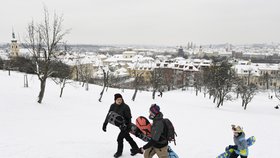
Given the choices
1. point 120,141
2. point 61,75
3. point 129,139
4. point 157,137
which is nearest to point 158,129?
point 157,137

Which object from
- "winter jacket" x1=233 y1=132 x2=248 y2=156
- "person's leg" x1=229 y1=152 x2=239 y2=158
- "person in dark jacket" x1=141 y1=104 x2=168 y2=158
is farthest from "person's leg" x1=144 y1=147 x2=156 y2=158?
"person's leg" x1=229 y1=152 x2=239 y2=158

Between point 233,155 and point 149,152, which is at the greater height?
point 149,152

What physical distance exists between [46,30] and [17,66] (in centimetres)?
4504

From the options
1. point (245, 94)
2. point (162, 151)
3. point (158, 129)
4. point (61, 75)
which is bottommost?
point (245, 94)

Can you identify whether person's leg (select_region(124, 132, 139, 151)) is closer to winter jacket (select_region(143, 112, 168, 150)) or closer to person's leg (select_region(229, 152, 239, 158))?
winter jacket (select_region(143, 112, 168, 150))

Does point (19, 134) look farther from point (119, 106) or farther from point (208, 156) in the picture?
point (208, 156)

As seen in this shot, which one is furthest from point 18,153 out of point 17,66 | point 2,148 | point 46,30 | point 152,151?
point 17,66

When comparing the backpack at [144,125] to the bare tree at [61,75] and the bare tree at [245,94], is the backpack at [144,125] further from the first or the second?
the bare tree at [245,94]

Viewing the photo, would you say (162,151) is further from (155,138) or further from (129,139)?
(129,139)

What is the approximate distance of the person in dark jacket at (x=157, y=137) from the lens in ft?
18.0

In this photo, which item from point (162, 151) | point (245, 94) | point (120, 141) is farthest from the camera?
point (245, 94)

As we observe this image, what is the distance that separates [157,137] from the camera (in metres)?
5.49

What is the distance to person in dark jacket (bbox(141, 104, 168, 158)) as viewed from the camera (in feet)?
18.0

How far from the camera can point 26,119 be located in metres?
12.3
